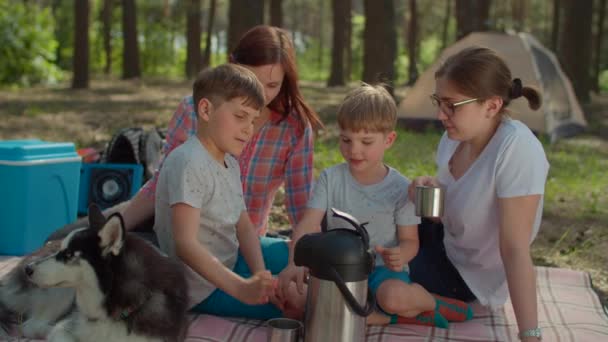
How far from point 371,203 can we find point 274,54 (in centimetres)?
93

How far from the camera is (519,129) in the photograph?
3.12 meters

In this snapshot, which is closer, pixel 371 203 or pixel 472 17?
pixel 371 203

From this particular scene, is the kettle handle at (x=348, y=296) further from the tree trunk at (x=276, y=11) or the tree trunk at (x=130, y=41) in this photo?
the tree trunk at (x=130, y=41)

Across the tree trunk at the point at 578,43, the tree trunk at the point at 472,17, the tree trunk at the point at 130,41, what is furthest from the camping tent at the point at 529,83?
the tree trunk at the point at 130,41

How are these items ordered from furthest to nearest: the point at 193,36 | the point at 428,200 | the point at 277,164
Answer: the point at 193,36, the point at 277,164, the point at 428,200

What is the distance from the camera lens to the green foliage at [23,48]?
17.1 m

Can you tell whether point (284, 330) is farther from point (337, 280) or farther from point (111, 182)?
point (111, 182)

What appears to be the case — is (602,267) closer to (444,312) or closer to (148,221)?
(444,312)

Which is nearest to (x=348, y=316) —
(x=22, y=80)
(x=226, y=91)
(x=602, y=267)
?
(x=226, y=91)

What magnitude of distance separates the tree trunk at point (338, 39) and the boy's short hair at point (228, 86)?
16424mm

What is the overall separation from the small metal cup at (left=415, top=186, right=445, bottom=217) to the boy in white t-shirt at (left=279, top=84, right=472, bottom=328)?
22 centimetres

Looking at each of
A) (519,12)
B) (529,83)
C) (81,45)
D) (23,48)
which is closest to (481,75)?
(529,83)

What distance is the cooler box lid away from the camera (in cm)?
411

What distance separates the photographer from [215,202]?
306cm
